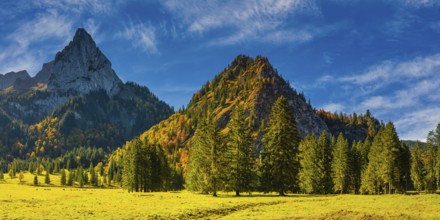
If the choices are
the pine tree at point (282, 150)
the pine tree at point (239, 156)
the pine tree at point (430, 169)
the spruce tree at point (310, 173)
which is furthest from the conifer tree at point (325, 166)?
the pine tree at point (430, 169)

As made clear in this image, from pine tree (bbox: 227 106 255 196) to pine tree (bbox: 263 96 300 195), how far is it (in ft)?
11.3

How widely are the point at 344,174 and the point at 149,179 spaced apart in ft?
172

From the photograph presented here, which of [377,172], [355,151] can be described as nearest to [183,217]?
[377,172]

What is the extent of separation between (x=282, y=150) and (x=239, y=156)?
26.8ft

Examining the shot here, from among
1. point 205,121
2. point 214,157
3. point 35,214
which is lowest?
point 35,214

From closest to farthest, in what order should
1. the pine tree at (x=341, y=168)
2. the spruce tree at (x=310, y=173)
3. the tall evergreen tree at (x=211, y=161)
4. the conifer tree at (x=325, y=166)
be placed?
the tall evergreen tree at (x=211, y=161) → the spruce tree at (x=310, y=173) → the conifer tree at (x=325, y=166) → the pine tree at (x=341, y=168)

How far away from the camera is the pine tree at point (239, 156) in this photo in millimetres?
66500

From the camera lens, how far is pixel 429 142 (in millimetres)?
103875

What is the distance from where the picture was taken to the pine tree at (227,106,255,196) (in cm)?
6650

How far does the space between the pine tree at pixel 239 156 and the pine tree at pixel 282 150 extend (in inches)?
136

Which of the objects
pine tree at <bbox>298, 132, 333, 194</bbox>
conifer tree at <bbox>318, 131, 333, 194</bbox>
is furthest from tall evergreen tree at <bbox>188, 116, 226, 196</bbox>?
conifer tree at <bbox>318, 131, 333, 194</bbox>

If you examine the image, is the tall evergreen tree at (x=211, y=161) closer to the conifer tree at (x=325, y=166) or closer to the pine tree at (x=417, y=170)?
the conifer tree at (x=325, y=166)

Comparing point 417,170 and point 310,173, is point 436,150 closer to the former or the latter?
point 417,170

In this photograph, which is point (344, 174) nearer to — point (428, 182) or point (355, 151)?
point (355, 151)
